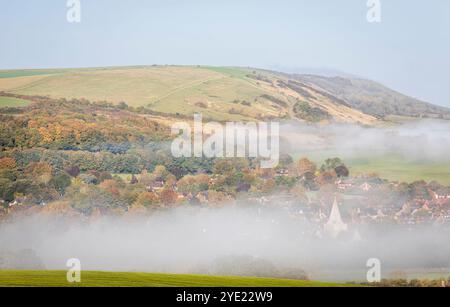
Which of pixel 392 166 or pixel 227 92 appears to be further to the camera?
pixel 227 92

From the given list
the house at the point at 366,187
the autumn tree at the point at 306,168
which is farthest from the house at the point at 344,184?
the autumn tree at the point at 306,168

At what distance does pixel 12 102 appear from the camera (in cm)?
9950

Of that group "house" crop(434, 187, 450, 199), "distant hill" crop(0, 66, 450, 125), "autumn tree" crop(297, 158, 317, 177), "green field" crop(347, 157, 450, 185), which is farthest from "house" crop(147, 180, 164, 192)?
"house" crop(434, 187, 450, 199)

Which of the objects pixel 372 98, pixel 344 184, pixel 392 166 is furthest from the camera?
pixel 372 98

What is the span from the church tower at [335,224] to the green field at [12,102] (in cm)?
4588

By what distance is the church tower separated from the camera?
7744 cm

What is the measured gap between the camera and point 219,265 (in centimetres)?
6059

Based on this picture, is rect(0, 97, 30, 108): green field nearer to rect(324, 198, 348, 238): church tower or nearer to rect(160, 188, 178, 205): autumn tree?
rect(160, 188, 178, 205): autumn tree

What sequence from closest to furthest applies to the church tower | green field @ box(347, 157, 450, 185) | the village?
the church tower, the village, green field @ box(347, 157, 450, 185)

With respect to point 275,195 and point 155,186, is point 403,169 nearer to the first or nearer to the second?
point 275,195

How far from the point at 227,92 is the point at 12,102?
106 ft

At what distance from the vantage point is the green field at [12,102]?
98.0m

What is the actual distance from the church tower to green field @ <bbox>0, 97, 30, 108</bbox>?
1806 inches

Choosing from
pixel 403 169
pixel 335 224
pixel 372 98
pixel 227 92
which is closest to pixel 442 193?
pixel 403 169
